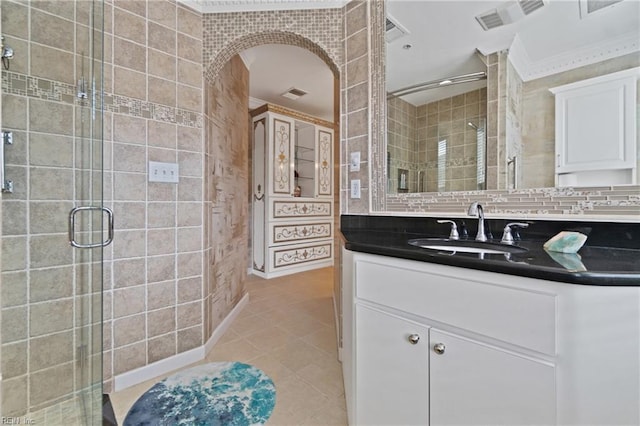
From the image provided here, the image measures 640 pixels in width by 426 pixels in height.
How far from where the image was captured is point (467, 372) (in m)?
0.81

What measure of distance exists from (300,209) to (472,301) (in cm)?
347

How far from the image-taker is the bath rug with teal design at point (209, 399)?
134 centimetres

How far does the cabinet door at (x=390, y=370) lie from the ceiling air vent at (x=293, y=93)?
3294mm

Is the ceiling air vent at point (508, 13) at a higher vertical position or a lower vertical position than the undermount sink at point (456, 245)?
higher

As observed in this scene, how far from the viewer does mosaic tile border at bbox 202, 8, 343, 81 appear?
1.86 metres

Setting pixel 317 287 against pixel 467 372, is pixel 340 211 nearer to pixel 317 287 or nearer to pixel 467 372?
pixel 467 372

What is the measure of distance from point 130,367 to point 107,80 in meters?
1.63

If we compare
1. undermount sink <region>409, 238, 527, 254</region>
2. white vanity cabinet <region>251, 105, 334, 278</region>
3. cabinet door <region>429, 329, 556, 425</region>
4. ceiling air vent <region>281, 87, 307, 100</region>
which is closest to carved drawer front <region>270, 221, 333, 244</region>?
white vanity cabinet <region>251, 105, 334, 278</region>

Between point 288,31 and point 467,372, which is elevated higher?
point 288,31

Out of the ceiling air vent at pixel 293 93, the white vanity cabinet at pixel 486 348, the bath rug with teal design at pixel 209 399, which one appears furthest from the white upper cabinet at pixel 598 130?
the ceiling air vent at pixel 293 93

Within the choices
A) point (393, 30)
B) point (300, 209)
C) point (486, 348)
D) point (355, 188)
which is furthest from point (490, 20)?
point (300, 209)

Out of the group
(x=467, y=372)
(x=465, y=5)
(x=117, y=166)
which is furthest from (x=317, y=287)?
(x=465, y=5)

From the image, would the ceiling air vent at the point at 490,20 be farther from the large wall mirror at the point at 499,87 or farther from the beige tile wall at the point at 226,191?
the beige tile wall at the point at 226,191

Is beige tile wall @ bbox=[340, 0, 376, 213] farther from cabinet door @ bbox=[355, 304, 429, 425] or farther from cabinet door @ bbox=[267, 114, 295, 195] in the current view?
cabinet door @ bbox=[267, 114, 295, 195]
